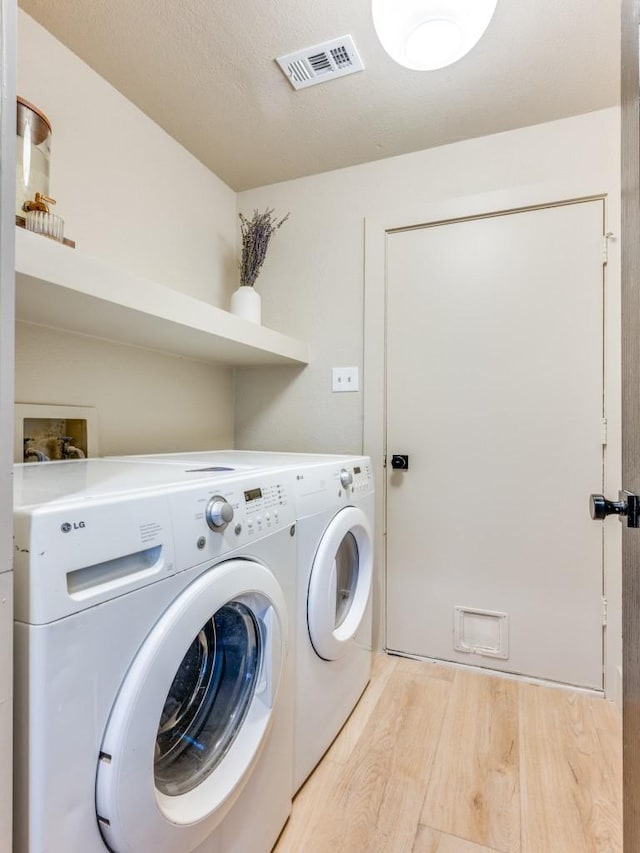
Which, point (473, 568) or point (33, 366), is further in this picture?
point (473, 568)

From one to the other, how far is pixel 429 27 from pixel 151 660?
158cm

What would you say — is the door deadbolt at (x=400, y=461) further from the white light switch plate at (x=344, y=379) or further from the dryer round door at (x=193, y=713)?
the dryer round door at (x=193, y=713)

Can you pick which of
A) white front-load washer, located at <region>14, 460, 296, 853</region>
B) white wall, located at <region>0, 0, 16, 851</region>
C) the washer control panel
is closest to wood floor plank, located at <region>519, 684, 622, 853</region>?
white front-load washer, located at <region>14, 460, 296, 853</region>

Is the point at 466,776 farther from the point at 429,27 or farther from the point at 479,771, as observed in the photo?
the point at 429,27

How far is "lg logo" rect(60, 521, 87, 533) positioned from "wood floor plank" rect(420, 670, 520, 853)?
3.86ft

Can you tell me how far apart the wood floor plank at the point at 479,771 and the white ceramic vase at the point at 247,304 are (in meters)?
1.71

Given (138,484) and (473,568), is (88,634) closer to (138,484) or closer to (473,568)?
(138,484)

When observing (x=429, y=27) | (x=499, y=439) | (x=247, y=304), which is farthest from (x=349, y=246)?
(x=499, y=439)

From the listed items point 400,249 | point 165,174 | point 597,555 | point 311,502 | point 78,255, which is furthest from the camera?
point 400,249

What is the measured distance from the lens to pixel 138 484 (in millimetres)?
833

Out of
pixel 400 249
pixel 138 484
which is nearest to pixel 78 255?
pixel 138 484

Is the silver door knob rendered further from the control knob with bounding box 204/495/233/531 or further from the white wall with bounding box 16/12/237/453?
the white wall with bounding box 16/12/237/453

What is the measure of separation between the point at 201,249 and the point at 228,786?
195 centimetres

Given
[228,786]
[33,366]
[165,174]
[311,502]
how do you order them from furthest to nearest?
[165,174], [33,366], [311,502], [228,786]
